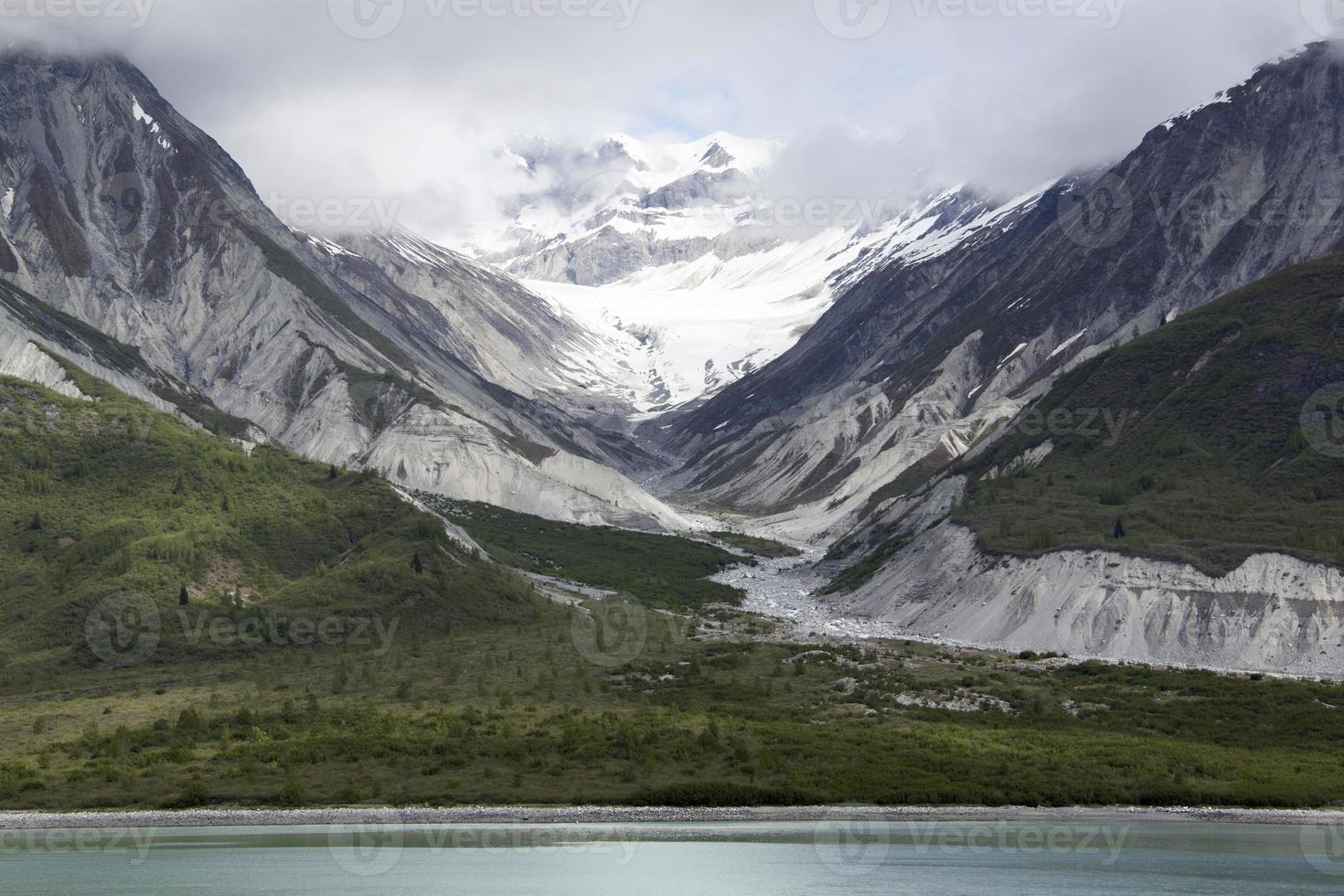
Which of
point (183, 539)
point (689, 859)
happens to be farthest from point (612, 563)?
point (689, 859)

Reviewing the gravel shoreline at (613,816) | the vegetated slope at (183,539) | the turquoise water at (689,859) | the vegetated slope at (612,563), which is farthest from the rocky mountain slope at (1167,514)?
the turquoise water at (689,859)

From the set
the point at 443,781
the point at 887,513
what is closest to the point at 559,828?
Answer: the point at 443,781

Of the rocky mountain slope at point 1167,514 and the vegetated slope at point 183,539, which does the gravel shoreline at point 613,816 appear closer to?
the rocky mountain slope at point 1167,514

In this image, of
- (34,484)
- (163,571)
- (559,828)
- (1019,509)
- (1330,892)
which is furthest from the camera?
(1019,509)

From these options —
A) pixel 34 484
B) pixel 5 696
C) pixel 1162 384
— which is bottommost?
pixel 5 696

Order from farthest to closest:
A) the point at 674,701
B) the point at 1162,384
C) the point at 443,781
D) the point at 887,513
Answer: the point at 887,513 < the point at 1162,384 < the point at 674,701 < the point at 443,781

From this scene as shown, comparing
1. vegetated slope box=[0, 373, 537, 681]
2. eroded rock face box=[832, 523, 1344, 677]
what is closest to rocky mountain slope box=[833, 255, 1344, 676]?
eroded rock face box=[832, 523, 1344, 677]

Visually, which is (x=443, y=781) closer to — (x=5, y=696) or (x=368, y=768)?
(x=368, y=768)
